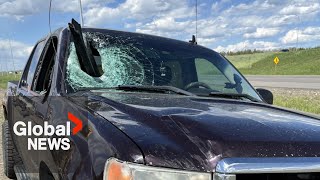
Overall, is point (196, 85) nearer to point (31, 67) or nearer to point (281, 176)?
point (281, 176)

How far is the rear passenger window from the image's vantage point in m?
4.42

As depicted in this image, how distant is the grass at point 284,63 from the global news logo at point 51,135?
51390 millimetres

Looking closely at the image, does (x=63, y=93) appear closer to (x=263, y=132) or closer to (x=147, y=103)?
(x=147, y=103)

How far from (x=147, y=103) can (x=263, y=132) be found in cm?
75

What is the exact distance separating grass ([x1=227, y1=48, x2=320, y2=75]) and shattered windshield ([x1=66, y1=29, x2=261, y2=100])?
50.3 metres

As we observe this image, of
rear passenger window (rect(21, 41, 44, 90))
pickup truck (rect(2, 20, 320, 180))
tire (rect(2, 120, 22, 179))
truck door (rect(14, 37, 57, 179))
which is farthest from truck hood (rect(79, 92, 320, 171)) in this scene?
tire (rect(2, 120, 22, 179))

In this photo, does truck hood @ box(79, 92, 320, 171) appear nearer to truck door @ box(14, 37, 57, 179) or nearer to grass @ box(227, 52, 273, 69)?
truck door @ box(14, 37, 57, 179)

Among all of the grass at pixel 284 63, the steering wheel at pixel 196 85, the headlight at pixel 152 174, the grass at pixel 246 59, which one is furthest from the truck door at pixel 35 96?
the grass at pixel 246 59

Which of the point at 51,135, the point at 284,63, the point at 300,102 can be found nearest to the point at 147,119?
the point at 51,135

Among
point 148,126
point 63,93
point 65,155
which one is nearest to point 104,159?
point 148,126

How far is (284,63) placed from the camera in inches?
2670

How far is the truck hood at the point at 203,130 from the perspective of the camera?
5.82ft

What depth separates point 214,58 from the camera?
4.09 metres

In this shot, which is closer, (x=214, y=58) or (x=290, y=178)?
(x=290, y=178)
